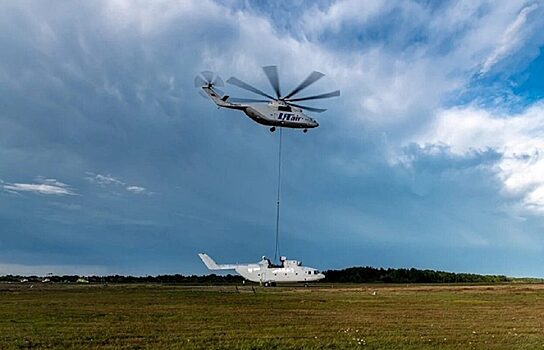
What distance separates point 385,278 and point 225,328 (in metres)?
84.5

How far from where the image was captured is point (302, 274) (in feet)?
236

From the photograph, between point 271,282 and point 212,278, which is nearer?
point 271,282

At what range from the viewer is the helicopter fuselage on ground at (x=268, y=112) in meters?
35.2

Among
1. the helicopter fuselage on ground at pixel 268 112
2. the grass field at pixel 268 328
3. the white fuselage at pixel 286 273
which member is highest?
the helicopter fuselage on ground at pixel 268 112

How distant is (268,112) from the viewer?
116 ft

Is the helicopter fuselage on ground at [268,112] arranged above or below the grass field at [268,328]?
above

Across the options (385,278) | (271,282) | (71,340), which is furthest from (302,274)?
(71,340)

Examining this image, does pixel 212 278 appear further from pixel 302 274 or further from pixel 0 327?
pixel 0 327

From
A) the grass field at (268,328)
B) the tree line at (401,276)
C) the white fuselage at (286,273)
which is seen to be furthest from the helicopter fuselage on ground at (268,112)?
the tree line at (401,276)

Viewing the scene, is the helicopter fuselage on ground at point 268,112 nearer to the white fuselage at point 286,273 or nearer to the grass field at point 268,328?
the grass field at point 268,328

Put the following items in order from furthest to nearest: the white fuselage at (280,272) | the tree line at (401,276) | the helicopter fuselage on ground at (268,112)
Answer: the tree line at (401,276)
the white fuselage at (280,272)
the helicopter fuselage on ground at (268,112)

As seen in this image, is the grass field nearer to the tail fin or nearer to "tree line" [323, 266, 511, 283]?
the tail fin

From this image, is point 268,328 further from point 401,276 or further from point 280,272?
point 401,276

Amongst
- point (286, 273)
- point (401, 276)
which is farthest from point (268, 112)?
point (401, 276)
